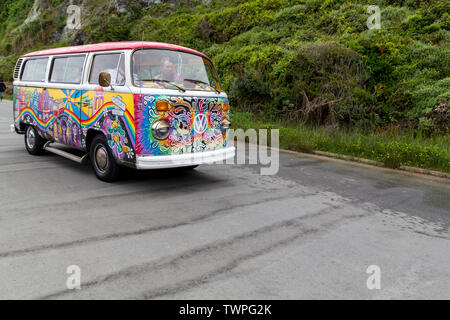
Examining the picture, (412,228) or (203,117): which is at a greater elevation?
(203,117)

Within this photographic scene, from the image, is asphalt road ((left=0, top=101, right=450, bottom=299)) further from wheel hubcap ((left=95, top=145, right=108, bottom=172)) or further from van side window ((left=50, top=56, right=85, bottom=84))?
van side window ((left=50, top=56, right=85, bottom=84))

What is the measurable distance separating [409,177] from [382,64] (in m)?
6.00

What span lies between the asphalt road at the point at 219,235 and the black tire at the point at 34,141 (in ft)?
3.73

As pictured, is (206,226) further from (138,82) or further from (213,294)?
(138,82)

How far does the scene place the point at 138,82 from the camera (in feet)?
20.2

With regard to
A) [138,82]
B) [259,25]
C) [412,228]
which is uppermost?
[259,25]

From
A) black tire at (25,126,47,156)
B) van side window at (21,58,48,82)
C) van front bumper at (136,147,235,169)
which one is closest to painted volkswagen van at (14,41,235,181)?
van front bumper at (136,147,235,169)

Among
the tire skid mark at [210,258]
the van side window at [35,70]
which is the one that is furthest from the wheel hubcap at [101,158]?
the tire skid mark at [210,258]

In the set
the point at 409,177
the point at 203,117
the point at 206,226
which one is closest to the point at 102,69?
the point at 203,117

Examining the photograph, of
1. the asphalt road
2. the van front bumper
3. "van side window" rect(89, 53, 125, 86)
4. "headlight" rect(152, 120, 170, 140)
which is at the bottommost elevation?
the asphalt road

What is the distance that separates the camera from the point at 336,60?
13242 millimetres

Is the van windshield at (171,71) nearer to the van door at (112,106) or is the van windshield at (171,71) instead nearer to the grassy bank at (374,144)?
the van door at (112,106)

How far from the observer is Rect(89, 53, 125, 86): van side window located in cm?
638

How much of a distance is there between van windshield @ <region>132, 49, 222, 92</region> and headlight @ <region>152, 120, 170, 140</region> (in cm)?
59
